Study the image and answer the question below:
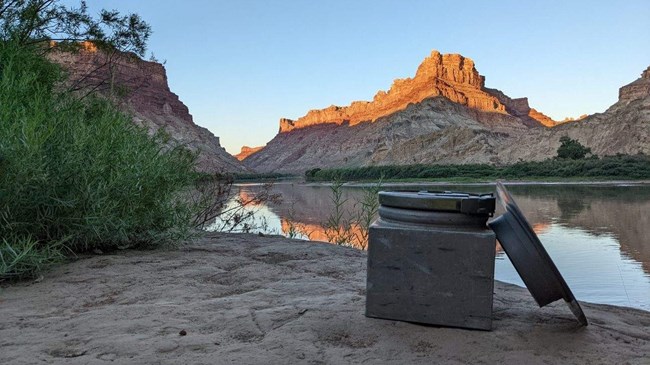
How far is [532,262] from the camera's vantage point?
2867 mm

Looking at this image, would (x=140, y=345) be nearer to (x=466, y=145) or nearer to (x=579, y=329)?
(x=579, y=329)

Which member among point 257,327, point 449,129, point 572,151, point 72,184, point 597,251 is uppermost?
point 449,129

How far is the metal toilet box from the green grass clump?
2868mm

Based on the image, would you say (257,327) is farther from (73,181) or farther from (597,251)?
(597,251)

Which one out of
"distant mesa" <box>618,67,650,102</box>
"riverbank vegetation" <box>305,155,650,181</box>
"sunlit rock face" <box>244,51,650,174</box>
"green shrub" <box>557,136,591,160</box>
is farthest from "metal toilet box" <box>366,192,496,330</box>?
"distant mesa" <box>618,67,650,102</box>

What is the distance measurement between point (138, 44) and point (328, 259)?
6852mm

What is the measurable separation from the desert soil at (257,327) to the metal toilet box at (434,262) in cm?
10

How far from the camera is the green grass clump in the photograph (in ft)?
13.8

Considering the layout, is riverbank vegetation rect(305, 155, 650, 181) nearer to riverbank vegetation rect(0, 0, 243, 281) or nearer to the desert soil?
riverbank vegetation rect(0, 0, 243, 281)

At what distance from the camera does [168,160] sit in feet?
20.4

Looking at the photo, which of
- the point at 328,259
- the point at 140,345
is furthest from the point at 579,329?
the point at 328,259

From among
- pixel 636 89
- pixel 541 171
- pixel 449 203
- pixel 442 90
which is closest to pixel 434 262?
pixel 449 203

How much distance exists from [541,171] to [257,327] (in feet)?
201

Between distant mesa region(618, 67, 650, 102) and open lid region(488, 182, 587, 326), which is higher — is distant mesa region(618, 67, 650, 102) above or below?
above
